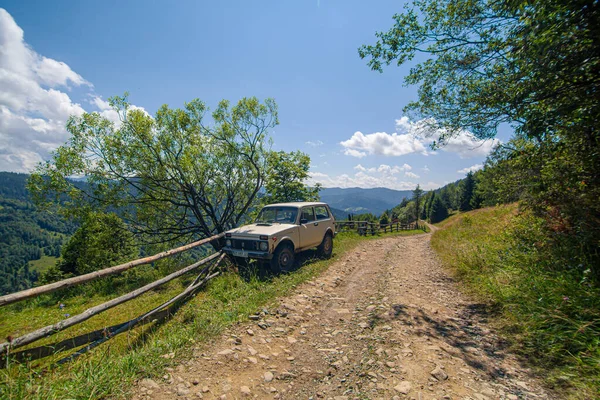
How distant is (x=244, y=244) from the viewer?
734 cm

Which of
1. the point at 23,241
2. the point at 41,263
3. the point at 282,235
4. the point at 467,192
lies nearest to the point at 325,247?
the point at 282,235

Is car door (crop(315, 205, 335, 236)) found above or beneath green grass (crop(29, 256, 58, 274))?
above

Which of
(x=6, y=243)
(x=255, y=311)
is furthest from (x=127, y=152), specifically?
(x=6, y=243)

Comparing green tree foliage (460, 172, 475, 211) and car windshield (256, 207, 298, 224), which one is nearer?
car windshield (256, 207, 298, 224)

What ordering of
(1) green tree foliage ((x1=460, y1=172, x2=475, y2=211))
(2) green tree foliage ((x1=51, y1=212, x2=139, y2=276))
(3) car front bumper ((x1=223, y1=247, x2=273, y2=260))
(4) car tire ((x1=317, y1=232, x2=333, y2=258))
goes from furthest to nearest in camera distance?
(1) green tree foliage ((x1=460, y1=172, x2=475, y2=211)) < (2) green tree foliage ((x1=51, y1=212, x2=139, y2=276)) < (4) car tire ((x1=317, y1=232, x2=333, y2=258)) < (3) car front bumper ((x1=223, y1=247, x2=273, y2=260))

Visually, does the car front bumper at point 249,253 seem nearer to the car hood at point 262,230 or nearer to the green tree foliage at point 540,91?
the car hood at point 262,230

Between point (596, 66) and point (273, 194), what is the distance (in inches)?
549

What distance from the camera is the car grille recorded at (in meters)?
7.11

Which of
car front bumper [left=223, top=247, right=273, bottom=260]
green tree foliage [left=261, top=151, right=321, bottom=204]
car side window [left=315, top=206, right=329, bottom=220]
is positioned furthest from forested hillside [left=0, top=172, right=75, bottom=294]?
car side window [left=315, top=206, right=329, bottom=220]

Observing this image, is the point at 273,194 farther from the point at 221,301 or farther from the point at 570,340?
the point at 570,340

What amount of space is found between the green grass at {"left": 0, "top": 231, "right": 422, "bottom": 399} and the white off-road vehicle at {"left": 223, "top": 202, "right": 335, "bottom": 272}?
65 centimetres

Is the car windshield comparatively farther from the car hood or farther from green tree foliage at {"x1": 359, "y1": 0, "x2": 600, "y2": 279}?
green tree foliage at {"x1": 359, "y1": 0, "x2": 600, "y2": 279}

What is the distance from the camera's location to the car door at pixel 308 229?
27.2ft

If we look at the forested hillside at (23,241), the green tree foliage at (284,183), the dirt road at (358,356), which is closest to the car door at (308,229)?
the dirt road at (358,356)
